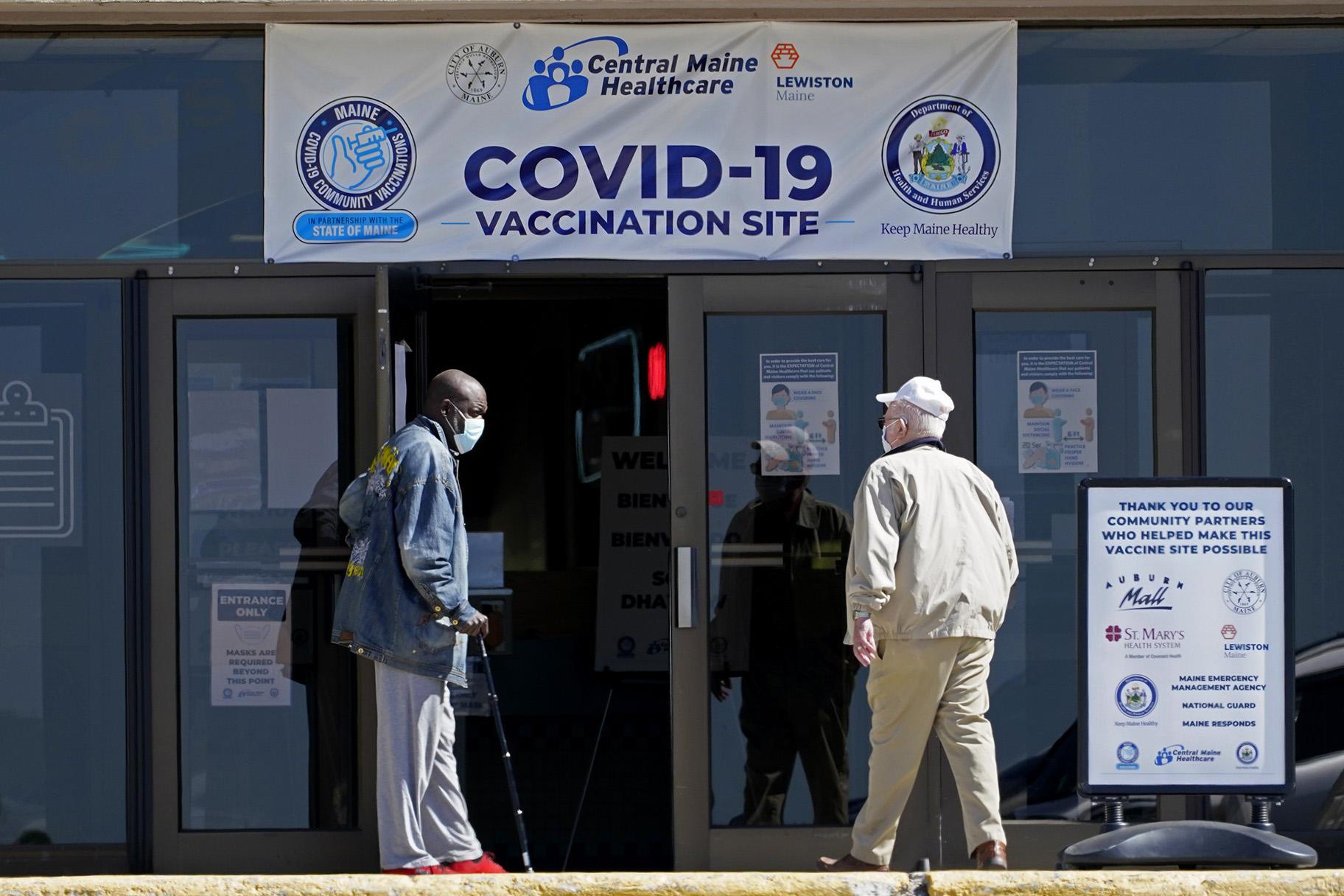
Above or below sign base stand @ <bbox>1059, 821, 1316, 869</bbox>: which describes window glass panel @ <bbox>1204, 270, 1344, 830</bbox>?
above

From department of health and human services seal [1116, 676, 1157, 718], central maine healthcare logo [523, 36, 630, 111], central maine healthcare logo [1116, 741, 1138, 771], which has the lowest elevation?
central maine healthcare logo [1116, 741, 1138, 771]

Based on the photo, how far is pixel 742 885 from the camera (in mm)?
4133

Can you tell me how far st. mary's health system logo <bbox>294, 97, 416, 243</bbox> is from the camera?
636cm

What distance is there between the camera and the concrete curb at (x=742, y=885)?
4051 millimetres

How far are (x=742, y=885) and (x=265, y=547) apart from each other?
295 cm

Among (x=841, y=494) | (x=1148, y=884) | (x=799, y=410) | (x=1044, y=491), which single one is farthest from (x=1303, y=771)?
(x=1148, y=884)

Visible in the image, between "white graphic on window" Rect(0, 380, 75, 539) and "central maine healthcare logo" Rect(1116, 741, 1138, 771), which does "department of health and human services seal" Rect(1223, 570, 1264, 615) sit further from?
"white graphic on window" Rect(0, 380, 75, 539)

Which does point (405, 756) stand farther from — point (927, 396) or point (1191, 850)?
point (1191, 850)

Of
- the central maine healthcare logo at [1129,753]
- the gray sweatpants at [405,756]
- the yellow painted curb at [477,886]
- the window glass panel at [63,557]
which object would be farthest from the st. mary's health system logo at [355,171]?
the central maine healthcare logo at [1129,753]

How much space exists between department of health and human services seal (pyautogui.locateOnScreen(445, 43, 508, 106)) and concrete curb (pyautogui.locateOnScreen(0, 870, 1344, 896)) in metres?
3.23

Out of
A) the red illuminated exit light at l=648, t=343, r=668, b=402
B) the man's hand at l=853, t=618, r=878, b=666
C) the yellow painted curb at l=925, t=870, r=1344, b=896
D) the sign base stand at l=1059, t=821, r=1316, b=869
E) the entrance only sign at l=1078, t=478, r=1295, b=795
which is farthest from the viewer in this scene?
the red illuminated exit light at l=648, t=343, r=668, b=402

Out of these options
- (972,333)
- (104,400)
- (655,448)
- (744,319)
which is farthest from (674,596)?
(655,448)

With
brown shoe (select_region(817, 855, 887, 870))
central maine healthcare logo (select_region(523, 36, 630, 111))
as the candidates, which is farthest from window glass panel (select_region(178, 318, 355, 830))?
brown shoe (select_region(817, 855, 887, 870))

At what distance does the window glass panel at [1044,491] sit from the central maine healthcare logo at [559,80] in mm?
1714
